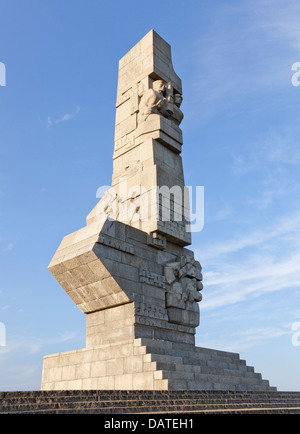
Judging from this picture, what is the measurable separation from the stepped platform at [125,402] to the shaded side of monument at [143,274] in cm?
111

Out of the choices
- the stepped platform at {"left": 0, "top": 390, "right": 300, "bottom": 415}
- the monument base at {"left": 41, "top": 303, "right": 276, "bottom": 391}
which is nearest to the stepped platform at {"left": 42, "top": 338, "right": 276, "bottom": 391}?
the monument base at {"left": 41, "top": 303, "right": 276, "bottom": 391}

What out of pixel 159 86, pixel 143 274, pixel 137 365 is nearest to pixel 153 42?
pixel 159 86

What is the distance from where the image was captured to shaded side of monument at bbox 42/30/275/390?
423 inches

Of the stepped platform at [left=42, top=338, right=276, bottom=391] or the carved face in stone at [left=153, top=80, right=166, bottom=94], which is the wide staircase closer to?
the stepped platform at [left=42, top=338, right=276, bottom=391]

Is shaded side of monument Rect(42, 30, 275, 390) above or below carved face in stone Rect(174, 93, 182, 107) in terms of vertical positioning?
below

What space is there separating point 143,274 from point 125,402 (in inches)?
213

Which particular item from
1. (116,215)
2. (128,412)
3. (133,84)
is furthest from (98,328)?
(133,84)

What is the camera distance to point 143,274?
39.8ft

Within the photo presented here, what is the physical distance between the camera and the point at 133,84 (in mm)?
15773

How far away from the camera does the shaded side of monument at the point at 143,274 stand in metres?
10.7

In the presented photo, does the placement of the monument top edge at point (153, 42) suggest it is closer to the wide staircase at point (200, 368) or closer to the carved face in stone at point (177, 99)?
the carved face in stone at point (177, 99)

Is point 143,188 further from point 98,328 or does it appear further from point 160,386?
point 160,386

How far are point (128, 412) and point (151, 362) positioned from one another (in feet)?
11.3

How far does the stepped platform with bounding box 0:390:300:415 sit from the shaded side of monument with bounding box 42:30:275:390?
3.65 feet
